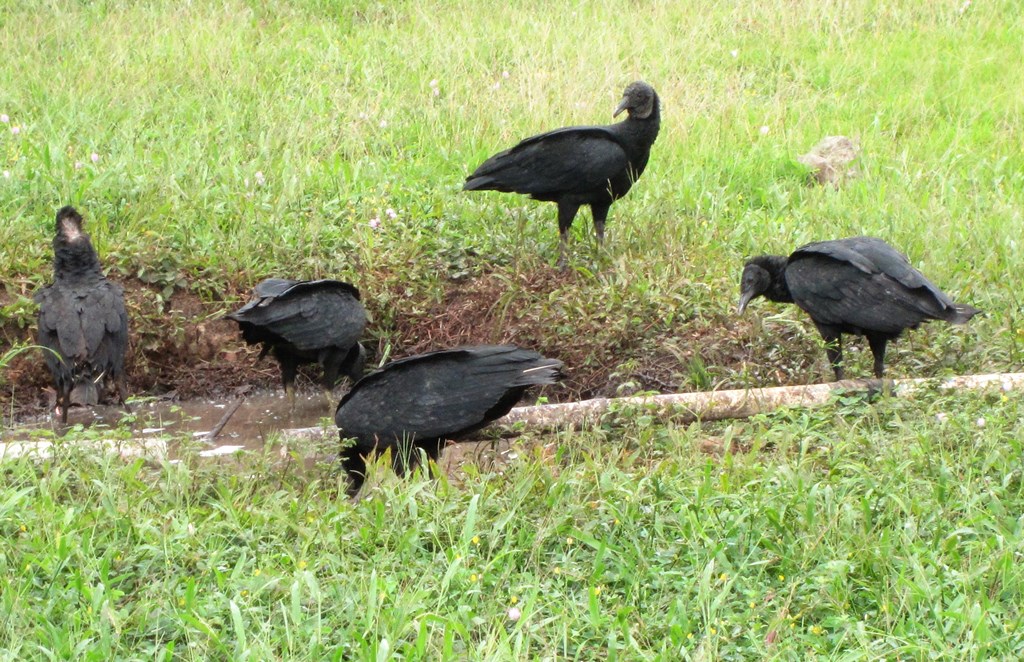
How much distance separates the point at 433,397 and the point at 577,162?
1776mm

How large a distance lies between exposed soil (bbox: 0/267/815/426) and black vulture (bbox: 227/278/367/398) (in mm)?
510

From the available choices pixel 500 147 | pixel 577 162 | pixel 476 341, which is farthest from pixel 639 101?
pixel 500 147

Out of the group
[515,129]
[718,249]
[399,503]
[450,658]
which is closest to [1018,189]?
[718,249]

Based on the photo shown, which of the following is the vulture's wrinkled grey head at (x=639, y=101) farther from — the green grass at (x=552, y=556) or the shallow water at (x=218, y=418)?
the green grass at (x=552, y=556)

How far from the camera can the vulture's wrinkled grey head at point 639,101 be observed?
5.58 meters

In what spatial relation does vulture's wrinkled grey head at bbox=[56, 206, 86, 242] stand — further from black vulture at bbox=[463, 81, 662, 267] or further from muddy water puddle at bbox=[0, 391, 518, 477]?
black vulture at bbox=[463, 81, 662, 267]

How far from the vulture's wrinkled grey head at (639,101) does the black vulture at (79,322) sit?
2490 millimetres

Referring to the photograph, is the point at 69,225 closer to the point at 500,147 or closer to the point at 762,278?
the point at 500,147

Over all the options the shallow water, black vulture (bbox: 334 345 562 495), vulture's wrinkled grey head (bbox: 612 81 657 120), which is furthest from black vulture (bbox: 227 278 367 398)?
vulture's wrinkled grey head (bbox: 612 81 657 120)

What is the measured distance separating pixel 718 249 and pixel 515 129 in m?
1.82

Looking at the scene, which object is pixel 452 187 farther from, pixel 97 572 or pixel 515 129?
pixel 97 572

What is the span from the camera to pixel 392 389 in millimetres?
4246

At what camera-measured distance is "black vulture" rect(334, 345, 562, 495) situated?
4148 millimetres

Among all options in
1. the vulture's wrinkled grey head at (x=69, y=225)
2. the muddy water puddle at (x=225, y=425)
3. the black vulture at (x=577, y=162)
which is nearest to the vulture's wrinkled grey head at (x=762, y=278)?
the black vulture at (x=577, y=162)
